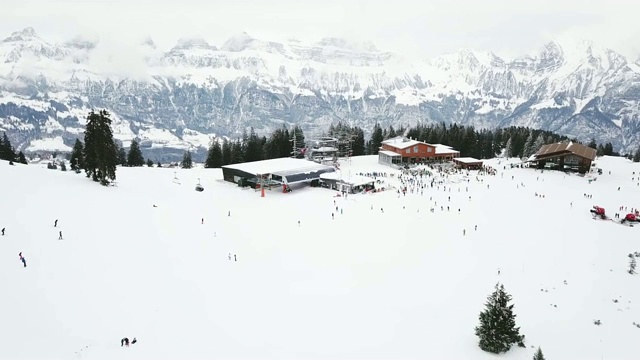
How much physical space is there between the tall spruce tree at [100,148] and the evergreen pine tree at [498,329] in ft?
164

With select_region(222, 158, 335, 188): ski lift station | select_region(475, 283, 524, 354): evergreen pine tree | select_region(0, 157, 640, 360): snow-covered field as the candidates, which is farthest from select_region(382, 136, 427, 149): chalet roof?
select_region(475, 283, 524, 354): evergreen pine tree

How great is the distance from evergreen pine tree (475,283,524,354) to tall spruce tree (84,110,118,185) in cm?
4986

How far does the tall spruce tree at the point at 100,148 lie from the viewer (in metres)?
56.6

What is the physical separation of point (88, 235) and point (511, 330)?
33.4 metres

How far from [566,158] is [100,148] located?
7217cm

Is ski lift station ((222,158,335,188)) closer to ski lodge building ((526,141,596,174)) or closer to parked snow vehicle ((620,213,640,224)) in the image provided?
ski lodge building ((526,141,596,174))

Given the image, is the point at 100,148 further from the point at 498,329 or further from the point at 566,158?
the point at 566,158

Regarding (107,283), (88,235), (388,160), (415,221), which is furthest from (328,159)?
(107,283)

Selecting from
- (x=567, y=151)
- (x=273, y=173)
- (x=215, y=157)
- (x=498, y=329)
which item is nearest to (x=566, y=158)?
(x=567, y=151)

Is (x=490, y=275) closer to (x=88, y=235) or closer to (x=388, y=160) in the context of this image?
(x=88, y=235)

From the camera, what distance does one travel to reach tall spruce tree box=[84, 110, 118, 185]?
56594mm

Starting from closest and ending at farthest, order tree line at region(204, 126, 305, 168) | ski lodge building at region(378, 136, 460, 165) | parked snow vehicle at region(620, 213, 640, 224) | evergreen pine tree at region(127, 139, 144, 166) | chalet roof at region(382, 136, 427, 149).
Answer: parked snow vehicle at region(620, 213, 640, 224) → ski lodge building at region(378, 136, 460, 165) → chalet roof at region(382, 136, 427, 149) → tree line at region(204, 126, 305, 168) → evergreen pine tree at region(127, 139, 144, 166)

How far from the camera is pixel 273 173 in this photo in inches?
2571

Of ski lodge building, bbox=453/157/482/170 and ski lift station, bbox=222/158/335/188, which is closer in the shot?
ski lift station, bbox=222/158/335/188
